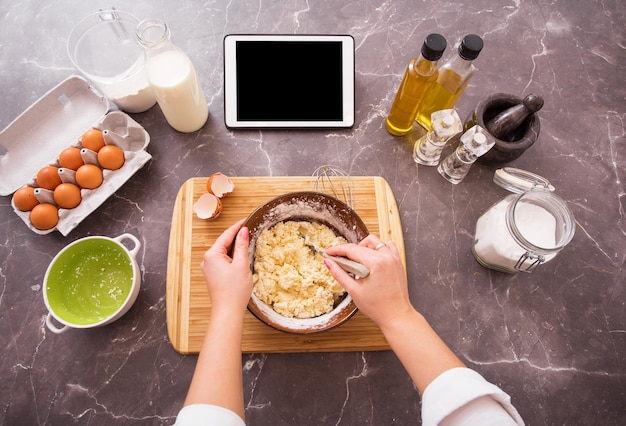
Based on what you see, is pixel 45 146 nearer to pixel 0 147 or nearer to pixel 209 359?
pixel 0 147

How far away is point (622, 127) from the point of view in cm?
122

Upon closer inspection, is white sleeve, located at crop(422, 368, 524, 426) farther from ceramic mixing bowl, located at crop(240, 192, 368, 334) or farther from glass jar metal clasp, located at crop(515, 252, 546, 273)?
glass jar metal clasp, located at crop(515, 252, 546, 273)

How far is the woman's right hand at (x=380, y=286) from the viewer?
2.64 ft

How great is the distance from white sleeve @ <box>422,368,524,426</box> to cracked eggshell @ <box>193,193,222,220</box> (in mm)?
667

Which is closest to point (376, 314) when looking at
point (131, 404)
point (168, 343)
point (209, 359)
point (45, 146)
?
point (209, 359)

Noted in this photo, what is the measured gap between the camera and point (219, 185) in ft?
3.46

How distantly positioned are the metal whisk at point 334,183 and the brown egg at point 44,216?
0.70 metres

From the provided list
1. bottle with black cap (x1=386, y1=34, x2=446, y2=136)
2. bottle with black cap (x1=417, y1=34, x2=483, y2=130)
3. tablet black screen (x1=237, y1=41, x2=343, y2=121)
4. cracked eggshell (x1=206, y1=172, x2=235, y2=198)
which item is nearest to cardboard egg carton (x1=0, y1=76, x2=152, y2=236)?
cracked eggshell (x1=206, y1=172, x2=235, y2=198)

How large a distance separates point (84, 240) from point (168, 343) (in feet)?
1.10

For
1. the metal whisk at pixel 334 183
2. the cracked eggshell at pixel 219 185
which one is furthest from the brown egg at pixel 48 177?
the metal whisk at pixel 334 183

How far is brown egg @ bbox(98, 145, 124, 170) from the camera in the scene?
103cm

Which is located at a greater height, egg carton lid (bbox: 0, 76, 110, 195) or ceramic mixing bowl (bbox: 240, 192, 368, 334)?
egg carton lid (bbox: 0, 76, 110, 195)

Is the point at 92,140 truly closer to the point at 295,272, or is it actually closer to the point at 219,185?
the point at 219,185

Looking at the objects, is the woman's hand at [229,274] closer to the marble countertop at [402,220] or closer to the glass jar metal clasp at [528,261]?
the marble countertop at [402,220]
